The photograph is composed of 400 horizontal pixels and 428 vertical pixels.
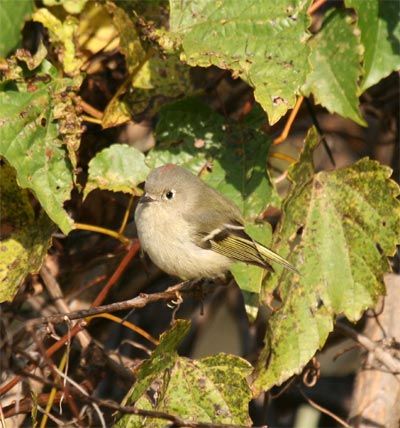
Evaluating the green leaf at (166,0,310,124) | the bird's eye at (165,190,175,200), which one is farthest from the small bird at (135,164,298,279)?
the green leaf at (166,0,310,124)

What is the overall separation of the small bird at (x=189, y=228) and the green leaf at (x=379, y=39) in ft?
2.15

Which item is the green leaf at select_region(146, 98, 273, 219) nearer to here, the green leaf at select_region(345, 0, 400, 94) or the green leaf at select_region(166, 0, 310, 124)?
the green leaf at select_region(166, 0, 310, 124)

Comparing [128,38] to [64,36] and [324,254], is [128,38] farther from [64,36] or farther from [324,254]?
[324,254]

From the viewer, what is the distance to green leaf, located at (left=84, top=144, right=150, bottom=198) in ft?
8.58

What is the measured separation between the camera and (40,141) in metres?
2.52

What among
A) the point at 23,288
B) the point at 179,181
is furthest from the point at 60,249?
the point at 179,181

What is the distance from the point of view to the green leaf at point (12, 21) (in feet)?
8.52

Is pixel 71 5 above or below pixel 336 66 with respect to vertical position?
above

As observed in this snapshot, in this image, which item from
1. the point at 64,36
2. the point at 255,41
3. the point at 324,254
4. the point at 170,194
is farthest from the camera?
the point at 170,194

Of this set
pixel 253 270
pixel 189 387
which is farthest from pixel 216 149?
pixel 189 387

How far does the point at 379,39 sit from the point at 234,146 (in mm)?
614

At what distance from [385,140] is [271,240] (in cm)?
101

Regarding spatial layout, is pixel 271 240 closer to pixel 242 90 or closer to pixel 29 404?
pixel 242 90

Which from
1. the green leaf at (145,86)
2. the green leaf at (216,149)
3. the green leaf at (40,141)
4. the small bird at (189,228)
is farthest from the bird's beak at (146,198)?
the green leaf at (40,141)
